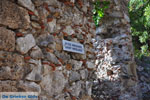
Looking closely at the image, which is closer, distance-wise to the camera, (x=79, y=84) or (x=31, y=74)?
(x=31, y=74)

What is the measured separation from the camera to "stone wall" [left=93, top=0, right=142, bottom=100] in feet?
13.9

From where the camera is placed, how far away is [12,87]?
1458 millimetres

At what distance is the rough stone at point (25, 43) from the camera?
1.58m

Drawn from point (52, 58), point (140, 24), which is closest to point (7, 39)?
point (52, 58)

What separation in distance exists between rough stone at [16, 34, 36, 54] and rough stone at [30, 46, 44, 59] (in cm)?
5

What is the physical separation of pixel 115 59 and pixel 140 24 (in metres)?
3.37

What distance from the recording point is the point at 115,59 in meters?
4.44

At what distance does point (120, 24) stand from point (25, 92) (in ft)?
12.3

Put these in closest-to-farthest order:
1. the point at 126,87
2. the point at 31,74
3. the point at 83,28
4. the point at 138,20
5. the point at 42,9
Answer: the point at 31,74
the point at 42,9
the point at 83,28
the point at 126,87
the point at 138,20

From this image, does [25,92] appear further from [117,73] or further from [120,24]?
[120,24]

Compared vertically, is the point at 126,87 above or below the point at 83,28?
below

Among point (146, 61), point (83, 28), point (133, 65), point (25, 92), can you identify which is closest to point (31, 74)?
point (25, 92)

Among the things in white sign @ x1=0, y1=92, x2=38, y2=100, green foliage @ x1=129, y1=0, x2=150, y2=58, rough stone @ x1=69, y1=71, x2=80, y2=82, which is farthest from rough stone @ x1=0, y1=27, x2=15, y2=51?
green foliage @ x1=129, y1=0, x2=150, y2=58

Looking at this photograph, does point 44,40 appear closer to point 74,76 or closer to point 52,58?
point 52,58
